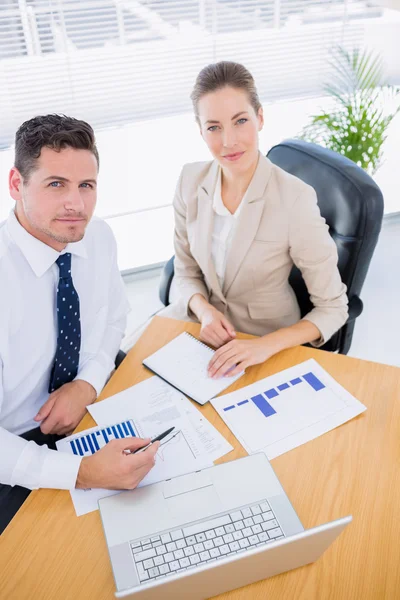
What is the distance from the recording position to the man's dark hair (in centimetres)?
125

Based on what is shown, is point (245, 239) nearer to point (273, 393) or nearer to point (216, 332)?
point (216, 332)

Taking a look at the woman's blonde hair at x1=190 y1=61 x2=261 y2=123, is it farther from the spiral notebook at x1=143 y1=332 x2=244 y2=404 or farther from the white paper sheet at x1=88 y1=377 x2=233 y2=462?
the white paper sheet at x1=88 y1=377 x2=233 y2=462

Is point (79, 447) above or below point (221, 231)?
below

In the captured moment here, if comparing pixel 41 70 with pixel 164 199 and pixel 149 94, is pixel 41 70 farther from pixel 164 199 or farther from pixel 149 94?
pixel 164 199

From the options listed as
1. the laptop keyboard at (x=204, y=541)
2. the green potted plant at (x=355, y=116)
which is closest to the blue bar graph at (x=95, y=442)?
the laptop keyboard at (x=204, y=541)

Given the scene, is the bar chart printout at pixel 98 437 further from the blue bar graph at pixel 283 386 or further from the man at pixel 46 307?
the blue bar graph at pixel 283 386

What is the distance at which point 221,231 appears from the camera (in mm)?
1712

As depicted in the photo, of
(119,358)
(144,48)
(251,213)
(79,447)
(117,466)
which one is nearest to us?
(117,466)

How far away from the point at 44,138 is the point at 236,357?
75 centimetres

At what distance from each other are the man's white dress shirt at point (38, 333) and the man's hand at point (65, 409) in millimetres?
58

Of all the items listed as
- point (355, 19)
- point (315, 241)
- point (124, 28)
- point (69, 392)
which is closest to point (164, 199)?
point (124, 28)

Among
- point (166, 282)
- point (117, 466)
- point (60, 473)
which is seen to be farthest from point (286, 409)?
point (166, 282)

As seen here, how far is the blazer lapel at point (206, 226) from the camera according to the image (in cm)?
170

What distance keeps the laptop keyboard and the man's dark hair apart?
3.00 feet
